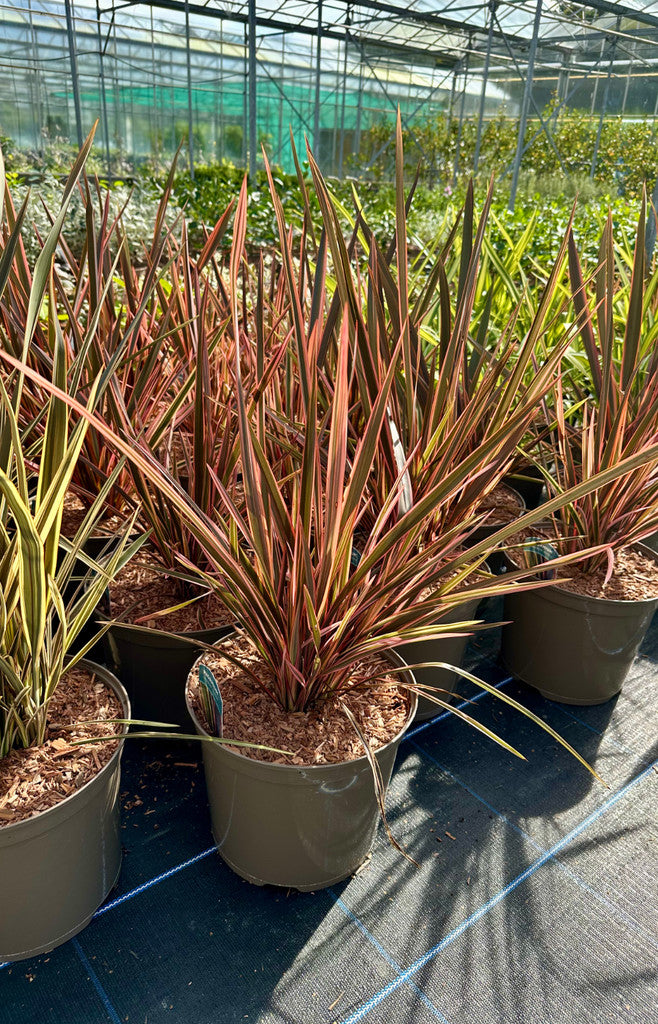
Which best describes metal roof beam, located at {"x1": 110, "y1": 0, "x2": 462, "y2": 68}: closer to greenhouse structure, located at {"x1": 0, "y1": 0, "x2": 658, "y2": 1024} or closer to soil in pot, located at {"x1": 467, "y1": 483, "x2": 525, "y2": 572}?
soil in pot, located at {"x1": 467, "y1": 483, "x2": 525, "y2": 572}

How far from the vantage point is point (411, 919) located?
1129mm

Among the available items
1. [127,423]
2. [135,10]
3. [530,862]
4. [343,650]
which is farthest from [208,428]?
[135,10]

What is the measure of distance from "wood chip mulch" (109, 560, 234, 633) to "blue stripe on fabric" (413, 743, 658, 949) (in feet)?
1.62

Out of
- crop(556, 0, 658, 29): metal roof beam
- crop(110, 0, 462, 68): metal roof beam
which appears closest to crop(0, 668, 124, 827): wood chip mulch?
crop(110, 0, 462, 68): metal roof beam

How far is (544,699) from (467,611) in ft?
1.16

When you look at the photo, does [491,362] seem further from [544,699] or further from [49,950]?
[49,950]

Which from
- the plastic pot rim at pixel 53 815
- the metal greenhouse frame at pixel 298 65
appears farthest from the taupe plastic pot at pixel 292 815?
the metal greenhouse frame at pixel 298 65

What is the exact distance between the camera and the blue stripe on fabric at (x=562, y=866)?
3.74 feet

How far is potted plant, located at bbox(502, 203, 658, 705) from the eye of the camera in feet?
4.70

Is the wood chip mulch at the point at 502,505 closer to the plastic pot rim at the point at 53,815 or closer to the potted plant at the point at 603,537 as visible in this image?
the potted plant at the point at 603,537

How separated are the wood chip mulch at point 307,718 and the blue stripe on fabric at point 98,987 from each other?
37cm

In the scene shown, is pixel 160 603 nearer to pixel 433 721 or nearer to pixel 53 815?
pixel 53 815

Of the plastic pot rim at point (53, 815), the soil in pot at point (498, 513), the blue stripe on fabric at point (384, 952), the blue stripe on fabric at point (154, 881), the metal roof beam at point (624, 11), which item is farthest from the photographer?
the metal roof beam at point (624, 11)

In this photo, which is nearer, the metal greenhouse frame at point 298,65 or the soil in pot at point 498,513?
the soil in pot at point 498,513
